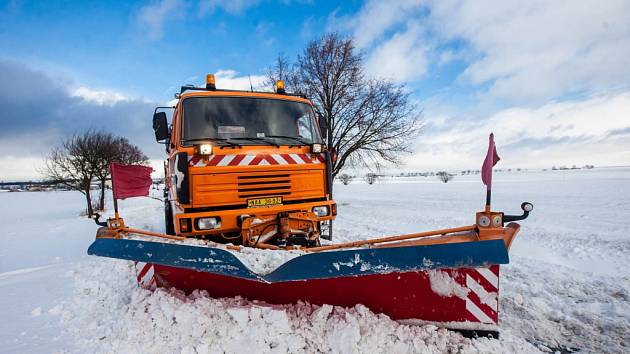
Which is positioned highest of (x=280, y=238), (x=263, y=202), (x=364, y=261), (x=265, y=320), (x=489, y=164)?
(x=489, y=164)

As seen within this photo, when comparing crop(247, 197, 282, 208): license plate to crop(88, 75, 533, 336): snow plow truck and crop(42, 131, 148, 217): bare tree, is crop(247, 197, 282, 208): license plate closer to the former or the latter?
crop(88, 75, 533, 336): snow plow truck

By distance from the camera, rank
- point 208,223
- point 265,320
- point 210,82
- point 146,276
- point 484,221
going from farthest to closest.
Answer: point 210,82 < point 208,223 < point 146,276 < point 265,320 < point 484,221

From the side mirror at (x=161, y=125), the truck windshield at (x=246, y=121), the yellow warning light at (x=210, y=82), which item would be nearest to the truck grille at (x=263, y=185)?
the truck windshield at (x=246, y=121)

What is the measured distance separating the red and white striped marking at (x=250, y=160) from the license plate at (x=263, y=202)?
1.34ft

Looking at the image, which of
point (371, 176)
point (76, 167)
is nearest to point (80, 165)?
point (76, 167)

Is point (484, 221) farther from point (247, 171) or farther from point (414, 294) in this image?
point (247, 171)

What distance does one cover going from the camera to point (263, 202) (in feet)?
11.8

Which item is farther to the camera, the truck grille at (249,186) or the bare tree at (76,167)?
the bare tree at (76,167)

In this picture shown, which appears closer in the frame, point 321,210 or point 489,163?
point 489,163

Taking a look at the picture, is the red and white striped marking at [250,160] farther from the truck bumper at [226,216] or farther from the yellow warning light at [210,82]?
the yellow warning light at [210,82]

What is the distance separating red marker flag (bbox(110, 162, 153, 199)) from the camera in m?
3.13

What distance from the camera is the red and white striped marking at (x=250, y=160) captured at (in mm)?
3439

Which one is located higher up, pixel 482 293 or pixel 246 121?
pixel 246 121

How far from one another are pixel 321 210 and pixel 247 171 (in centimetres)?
106
